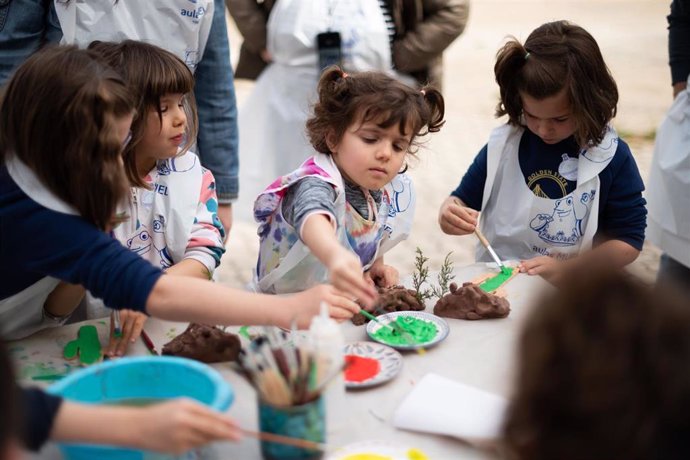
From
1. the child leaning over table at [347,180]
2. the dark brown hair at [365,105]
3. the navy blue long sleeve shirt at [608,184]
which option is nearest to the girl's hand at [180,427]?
the child leaning over table at [347,180]

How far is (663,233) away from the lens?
3.17 meters

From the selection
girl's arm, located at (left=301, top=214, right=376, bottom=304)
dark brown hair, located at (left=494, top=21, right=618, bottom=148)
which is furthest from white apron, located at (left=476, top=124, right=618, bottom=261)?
girl's arm, located at (left=301, top=214, right=376, bottom=304)

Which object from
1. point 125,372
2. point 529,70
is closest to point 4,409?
point 125,372

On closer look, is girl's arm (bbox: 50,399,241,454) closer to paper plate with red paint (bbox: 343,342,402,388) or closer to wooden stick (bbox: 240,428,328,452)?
wooden stick (bbox: 240,428,328,452)

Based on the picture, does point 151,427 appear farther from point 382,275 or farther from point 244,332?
point 382,275

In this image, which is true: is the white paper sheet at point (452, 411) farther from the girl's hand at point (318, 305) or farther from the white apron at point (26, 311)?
the white apron at point (26, 311)

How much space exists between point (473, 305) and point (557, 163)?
91 cm

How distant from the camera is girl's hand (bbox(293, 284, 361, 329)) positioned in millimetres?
1619

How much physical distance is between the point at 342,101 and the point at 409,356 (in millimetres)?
865

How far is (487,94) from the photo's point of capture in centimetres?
962

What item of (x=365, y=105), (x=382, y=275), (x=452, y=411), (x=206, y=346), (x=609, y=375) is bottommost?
(x=382, y=275)

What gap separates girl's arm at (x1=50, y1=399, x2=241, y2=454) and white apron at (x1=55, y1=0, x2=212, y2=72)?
1.52m

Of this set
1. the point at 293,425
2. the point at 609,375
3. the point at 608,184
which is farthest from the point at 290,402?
the point at 608,184

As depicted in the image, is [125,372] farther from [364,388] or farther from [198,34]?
[198,34]
